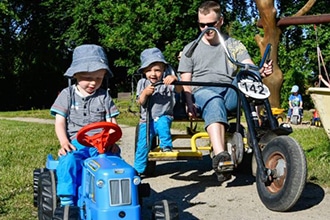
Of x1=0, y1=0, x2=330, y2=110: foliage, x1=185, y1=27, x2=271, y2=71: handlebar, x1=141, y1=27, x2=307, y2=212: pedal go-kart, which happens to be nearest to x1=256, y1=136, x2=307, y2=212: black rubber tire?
x1=141, y1=27, x2=307, y2=212: pedal go-kart

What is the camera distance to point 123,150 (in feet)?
24.6

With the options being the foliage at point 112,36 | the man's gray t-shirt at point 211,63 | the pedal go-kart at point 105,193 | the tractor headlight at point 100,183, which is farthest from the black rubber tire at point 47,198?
the foliage at point 112,36

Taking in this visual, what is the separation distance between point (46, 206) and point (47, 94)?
86.3 ft

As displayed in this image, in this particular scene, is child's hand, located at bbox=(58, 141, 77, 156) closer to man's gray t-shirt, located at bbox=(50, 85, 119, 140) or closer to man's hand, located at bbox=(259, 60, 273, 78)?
man's gray t-shirt, located at bbox=(50, 85, 119, 140)

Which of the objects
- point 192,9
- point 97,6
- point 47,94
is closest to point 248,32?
point 192,9

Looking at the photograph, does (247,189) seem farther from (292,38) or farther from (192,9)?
(292,38)

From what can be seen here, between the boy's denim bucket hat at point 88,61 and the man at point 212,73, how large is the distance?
3.62ft

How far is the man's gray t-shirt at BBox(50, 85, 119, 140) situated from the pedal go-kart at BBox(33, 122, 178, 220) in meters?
0.51

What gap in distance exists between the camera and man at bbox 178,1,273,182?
447cm

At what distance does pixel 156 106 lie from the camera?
496cm

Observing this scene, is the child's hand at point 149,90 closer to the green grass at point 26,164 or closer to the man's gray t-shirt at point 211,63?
the man's gray t-shirt at point 211,63

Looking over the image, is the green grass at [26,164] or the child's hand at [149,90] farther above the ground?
the child's hand at [149,90]

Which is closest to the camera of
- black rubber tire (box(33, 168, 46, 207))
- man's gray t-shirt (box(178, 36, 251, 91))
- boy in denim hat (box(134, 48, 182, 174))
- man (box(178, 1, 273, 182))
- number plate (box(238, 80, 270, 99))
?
black rubber tire (box(33, 168, 46, 207))

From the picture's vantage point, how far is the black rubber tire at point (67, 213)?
2.92 m
